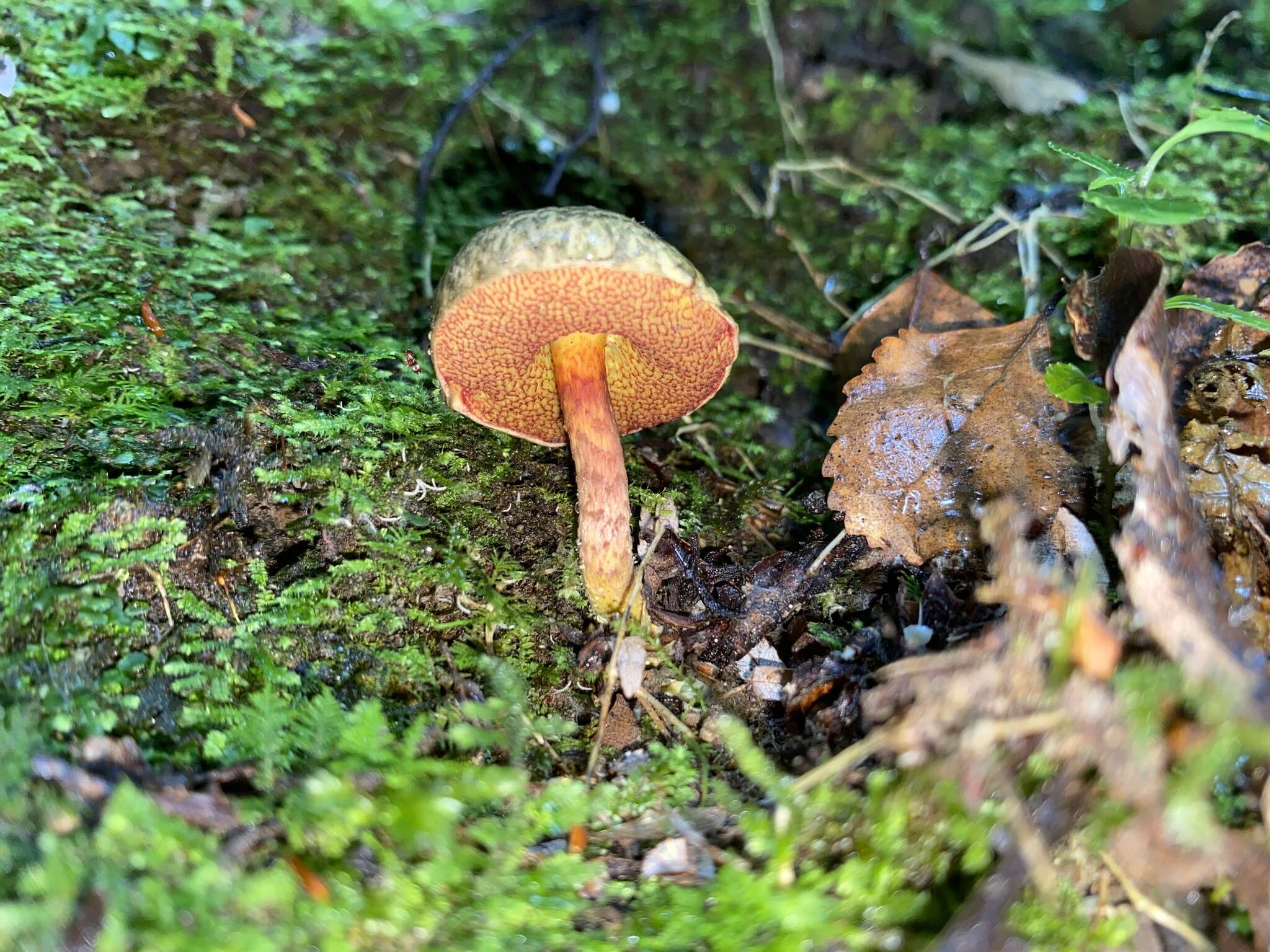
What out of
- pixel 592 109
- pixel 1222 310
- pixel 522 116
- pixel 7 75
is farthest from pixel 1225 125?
pixel 7 75

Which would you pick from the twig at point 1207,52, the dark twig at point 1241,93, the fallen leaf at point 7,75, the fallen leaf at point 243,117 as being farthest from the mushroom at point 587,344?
the dark twig at point 1241,93

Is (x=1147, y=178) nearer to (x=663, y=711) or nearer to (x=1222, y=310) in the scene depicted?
(x=1222, y=310)

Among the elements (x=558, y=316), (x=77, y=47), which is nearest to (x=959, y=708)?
(x=558, y=316)

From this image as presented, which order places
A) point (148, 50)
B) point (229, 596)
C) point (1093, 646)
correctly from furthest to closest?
point (148, 50) → point (229, 596) → point (1093, 646)

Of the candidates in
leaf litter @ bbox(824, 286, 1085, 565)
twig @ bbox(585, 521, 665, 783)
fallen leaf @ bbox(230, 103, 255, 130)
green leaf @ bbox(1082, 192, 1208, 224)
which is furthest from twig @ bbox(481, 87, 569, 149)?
green leaf @ bbox(1082, 192, 1208, 224)

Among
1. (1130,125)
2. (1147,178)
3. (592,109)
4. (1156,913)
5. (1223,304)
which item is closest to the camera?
(1156,913)

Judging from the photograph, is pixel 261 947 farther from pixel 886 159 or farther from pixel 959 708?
pixel 886 159

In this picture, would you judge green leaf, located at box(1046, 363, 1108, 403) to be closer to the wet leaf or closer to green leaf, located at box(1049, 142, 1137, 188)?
the wet leaf
